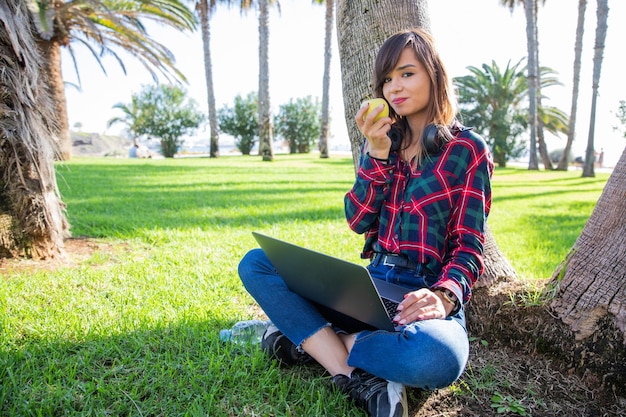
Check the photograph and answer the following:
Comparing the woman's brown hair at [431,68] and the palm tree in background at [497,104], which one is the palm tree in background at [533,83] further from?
the woman's brown hair at [431,68]

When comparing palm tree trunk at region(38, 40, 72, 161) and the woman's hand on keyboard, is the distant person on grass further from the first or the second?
palm tree trunk at region(38, 40, 72, 161)

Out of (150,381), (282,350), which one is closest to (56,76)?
(150,381)

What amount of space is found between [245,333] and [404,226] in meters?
0.98

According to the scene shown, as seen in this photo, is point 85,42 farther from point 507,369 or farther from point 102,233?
point 507,369

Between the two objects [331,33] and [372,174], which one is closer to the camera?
[372,174]

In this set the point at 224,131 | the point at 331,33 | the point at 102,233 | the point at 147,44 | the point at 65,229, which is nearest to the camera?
the point at 65,229

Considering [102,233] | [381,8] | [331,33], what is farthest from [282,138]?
[381,8]

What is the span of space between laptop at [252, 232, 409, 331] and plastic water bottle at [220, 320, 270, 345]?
44 centimetres

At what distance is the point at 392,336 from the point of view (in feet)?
4.90

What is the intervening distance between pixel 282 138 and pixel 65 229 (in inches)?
1017

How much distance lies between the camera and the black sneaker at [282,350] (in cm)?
190

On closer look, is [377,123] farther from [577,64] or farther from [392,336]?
[577,64]

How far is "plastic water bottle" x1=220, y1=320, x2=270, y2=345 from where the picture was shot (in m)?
2.09

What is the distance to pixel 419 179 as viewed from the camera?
1.79 metres
